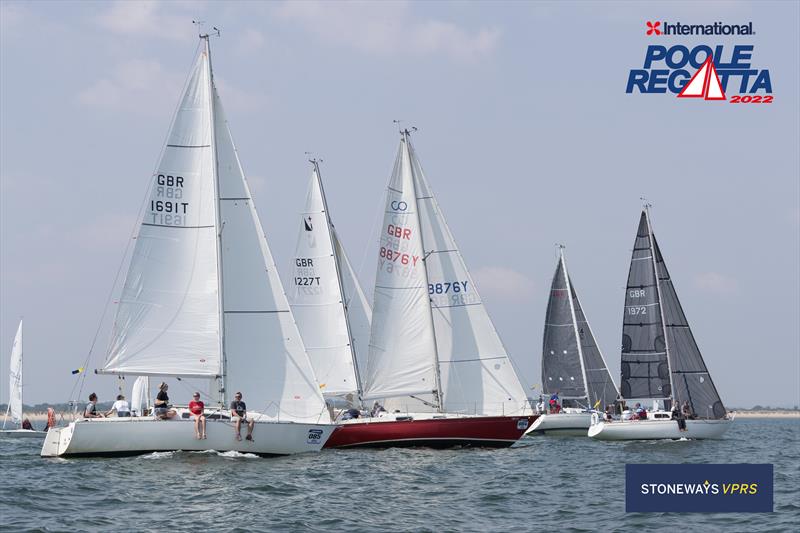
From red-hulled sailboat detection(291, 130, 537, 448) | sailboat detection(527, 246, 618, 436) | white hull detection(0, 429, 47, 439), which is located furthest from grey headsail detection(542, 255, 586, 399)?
white hull detection(0, 429, 47, 439)

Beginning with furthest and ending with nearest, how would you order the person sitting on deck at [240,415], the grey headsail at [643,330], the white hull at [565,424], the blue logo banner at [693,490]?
the white hull at [565,424] < the grey headsail at [643,330] < the person sitting on deck at [240,415] < the blue logo banner at [693,490]

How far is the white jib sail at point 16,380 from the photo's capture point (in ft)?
206

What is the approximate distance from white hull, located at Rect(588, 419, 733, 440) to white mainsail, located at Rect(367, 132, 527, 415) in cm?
1050

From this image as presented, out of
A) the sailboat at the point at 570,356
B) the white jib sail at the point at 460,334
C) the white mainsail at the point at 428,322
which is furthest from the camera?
the sailboat at the point at 570,356

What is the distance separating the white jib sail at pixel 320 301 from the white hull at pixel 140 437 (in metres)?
11.1

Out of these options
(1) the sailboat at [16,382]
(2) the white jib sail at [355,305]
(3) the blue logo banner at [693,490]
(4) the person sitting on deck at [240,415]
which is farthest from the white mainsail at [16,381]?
(3) the blue logo banner at [693,490]

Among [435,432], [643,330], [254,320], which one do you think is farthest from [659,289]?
[254,320]

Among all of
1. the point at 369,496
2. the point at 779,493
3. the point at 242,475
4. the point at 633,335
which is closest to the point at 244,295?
the point at 242,475

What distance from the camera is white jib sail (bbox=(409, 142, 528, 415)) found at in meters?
37.6

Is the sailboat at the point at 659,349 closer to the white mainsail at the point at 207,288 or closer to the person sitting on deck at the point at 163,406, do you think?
the white mainsail at the point at 207,288

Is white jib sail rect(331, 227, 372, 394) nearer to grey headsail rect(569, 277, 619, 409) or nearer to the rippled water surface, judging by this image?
the rippled water surface

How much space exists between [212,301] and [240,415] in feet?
11.6

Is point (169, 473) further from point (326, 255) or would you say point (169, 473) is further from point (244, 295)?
point (326, 255)

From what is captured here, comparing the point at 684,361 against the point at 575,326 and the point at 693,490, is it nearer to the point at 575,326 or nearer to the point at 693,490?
the point at 575,326
